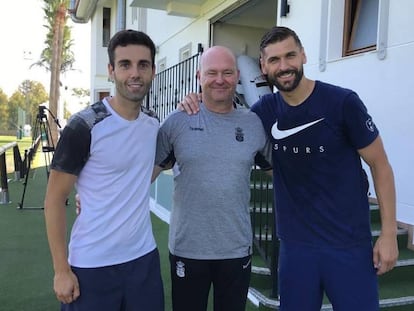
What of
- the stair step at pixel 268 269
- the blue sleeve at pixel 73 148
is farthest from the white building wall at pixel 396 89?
the blue sleeve at pixel 73 148

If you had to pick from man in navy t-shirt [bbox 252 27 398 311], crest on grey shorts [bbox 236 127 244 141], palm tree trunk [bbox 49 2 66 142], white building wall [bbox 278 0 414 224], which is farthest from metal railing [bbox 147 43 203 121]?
palm tree trunk [bbox 49 2 66 142]

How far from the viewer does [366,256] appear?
7.22 feet

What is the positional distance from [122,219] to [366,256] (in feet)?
3.89

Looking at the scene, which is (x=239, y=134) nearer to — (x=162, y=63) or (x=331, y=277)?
(x=331, y=277)

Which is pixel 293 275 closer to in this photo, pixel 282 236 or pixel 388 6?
pixel 282 236

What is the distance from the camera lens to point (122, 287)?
2039mm

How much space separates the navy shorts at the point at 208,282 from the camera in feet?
7.55

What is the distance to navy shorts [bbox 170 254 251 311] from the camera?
2.30m

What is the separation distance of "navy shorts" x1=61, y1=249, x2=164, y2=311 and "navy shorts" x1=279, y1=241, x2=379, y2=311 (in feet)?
2.24

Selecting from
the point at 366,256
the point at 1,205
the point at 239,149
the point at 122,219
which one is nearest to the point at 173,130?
the point at 239,149

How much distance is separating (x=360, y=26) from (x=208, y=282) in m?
3.93

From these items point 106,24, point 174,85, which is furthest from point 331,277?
point 106,24

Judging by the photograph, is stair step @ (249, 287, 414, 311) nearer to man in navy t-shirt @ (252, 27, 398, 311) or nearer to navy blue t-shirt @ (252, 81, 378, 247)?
man in navy t-shirt @ (252, 27, 398, 311)

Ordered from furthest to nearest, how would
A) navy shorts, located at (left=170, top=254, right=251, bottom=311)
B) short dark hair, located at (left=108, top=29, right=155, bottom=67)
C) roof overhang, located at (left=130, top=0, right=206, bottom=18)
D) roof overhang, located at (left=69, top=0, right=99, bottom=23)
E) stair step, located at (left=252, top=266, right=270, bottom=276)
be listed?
roof overhang, located at (left=69, top=0, right=99, bottom=23) < roof overhang, located at (left=130, top=0, right=206, bottom=18) < stair step, located at (left=252, top=266, right=270, bottom=276) < navy shorts, located at (left=170, top=254, right=251, bottom=311) < short dark hair, located at (left=108, top=29, right=155, bottom=67)
